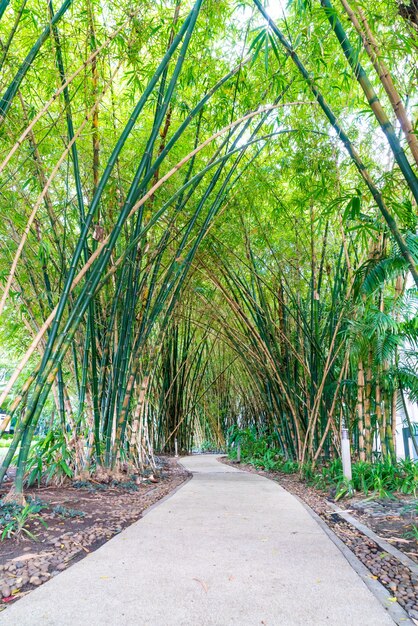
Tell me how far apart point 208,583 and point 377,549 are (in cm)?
81

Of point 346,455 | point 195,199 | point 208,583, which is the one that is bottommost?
point 208,583

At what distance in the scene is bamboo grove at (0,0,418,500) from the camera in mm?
2082

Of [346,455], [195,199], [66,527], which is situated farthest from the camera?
[195,199]

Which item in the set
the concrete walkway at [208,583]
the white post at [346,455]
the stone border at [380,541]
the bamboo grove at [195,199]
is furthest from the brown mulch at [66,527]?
the white post at [346,455]

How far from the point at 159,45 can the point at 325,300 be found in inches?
108

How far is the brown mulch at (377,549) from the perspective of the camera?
126 centimetres

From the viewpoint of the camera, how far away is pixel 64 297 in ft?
6.91

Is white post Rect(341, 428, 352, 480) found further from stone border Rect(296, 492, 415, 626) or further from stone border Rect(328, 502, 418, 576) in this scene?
stone border Rect(296, 492, 415, 626)

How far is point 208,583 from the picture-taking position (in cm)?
129

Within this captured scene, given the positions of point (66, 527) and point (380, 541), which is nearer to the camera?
point (380, 541)

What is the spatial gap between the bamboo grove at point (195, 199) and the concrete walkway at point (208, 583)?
81cm

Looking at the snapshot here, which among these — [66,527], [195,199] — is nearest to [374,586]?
[66,527]

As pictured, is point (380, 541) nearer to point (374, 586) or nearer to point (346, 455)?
point (374, 586)

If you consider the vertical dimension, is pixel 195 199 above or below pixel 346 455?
above
